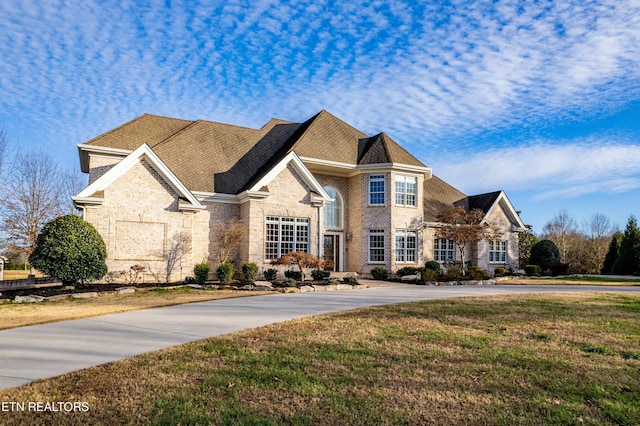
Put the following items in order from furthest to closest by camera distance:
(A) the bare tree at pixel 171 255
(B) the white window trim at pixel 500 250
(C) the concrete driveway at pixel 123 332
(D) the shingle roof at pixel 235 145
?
(B) the white window trim at pixel 500 250
(D) the shingle roof at pixel 235 145
(A) the bare tree at pixel 171 255
(C) the concrete driveway at pixel 123 332

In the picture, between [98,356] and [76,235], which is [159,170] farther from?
[98,356]

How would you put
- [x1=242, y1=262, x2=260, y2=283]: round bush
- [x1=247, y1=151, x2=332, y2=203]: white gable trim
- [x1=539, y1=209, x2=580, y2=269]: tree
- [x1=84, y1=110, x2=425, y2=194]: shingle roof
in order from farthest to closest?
[x1=539, y1=209, x2=580, y2=269]: tree, [x1=84, y1=110, x2=425, y2=194]: shingle roof, [x1=247, y1=151, x2=332, y2=203]: white gable trim, [x1=242, y1=262, x2=260, y2=283]: round bush

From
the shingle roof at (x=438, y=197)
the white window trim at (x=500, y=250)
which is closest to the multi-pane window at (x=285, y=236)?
the shingle roof at (x=438, y=197)

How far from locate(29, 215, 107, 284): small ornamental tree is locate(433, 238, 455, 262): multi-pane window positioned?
66.2 ft

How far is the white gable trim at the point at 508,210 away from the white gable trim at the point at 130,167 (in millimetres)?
20229

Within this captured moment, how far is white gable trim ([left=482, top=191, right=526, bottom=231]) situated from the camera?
29.8 m

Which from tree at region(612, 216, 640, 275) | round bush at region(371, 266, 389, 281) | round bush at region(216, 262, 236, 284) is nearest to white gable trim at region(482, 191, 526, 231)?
tree at region(612, 216, 640, 275)

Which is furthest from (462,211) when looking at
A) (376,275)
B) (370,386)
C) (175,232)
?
(370,386)

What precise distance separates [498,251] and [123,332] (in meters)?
28.1

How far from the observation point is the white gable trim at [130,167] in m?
18.1

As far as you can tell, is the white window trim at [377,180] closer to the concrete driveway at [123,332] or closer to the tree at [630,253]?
the concrete driveway at [123,332]

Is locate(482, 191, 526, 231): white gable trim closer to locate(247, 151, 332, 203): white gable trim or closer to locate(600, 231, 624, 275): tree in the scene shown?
locate(600, 231, 624, 275): tree

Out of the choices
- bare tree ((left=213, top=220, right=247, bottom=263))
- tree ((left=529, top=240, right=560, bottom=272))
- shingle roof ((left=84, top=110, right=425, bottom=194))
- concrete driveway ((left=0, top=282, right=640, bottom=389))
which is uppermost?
shingle roof ((left=84, top=110, right=425, bottom=194))

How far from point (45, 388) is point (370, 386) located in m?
3.73
